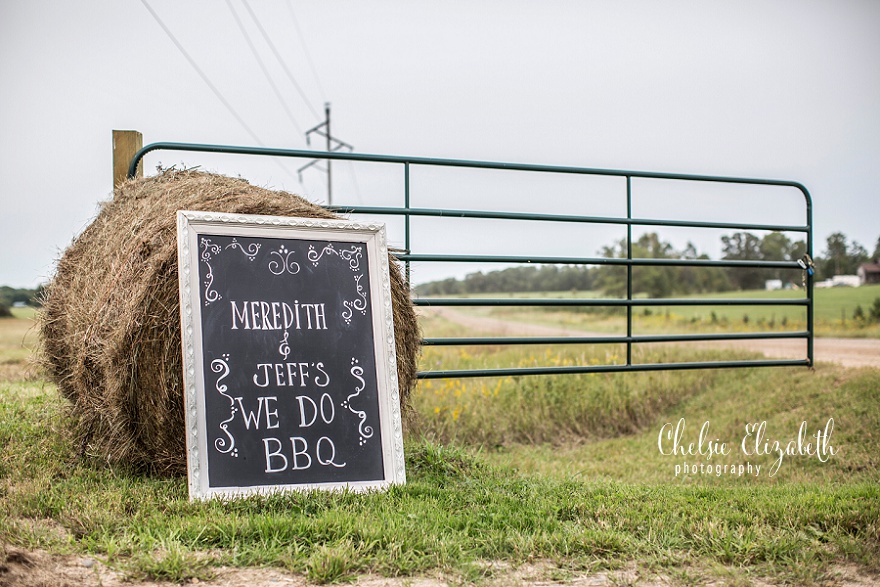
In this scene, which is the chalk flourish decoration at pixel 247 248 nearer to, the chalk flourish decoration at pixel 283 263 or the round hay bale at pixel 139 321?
the chalk flourish decoration at pixel 283 263

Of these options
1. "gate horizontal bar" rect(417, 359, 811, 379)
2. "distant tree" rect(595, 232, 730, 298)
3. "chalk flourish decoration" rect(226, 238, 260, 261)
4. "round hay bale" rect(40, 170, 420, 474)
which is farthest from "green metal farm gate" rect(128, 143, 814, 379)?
"distant tree" rect(595, 232, 730, 298)

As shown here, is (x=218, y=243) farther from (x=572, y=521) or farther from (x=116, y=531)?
(x=572, y=521)

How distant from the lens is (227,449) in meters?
2.83

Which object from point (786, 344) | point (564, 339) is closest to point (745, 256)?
point (786, 344)

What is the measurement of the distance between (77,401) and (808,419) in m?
5.02

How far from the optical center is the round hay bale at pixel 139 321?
2984 mm

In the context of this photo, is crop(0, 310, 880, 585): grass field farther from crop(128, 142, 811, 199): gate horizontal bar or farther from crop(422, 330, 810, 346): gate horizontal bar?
crop(128, 142, 811, 199): gate horizontal bar

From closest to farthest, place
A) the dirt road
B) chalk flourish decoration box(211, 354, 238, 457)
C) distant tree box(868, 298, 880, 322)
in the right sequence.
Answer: chalk flourish decoration box(211, 354, 238, 457) → the dirt road → distant tree box(868, 298, 880, 322)

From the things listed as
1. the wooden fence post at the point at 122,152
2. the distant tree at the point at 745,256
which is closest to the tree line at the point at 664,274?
the distant tree at the point at 745,256

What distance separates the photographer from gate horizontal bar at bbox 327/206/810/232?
4.45m

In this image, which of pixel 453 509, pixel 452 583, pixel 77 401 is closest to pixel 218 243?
pixel 77 401

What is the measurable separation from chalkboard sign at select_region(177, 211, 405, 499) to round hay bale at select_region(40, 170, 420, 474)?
158 millimetres

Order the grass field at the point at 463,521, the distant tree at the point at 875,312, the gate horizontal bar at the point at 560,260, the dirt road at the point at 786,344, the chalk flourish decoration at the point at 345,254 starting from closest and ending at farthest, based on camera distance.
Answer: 1. the grass field at the point at 463,521
2. the chalk flourish decoration at the point at 345,254
3. the gate horizontal bar at the point at 560,260
4. the dirt road at the point at 786,344
5. the distant tree at the point at 875,312

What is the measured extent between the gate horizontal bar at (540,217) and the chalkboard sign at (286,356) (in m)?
0.99
